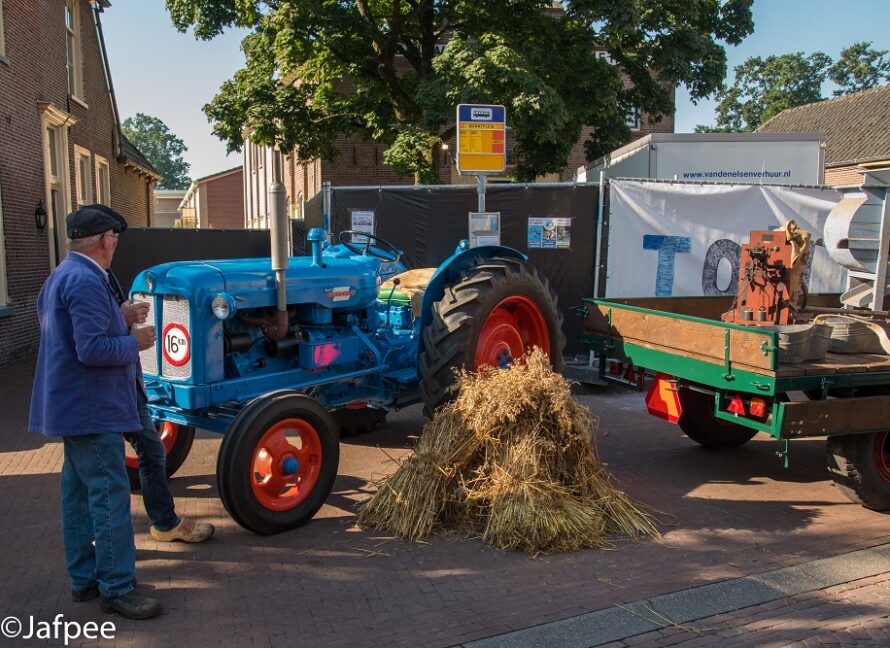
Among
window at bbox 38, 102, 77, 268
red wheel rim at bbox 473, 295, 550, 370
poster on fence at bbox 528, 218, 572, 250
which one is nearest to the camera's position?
red wheel rim at bbox 473, 295, 550, 370

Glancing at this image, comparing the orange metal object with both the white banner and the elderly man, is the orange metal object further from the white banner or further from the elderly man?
the elderly man

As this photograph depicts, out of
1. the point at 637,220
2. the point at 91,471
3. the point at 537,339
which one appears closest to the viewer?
the point at 91,471

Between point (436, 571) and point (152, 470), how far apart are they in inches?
65.0

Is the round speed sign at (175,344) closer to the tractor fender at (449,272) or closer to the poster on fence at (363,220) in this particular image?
the tractor fender at (449,272)

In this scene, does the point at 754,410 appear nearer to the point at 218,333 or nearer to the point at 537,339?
the point at 537,339

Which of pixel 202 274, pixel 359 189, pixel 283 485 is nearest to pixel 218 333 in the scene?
pixel 202 274

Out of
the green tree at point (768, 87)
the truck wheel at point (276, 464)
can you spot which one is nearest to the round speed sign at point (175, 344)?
the truck wheel at point (276, 464)

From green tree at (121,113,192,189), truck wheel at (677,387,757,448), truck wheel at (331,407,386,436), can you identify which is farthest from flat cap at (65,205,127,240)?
green tree at (121,113,192,189)

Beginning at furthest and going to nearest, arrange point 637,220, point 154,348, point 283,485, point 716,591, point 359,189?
point 359,189 < point 637,220 < point 154,348 < point 283,485 < point 716,591

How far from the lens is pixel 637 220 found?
30.5ft

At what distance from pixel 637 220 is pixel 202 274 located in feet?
20.0

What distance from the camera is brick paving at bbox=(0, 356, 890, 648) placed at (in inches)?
138

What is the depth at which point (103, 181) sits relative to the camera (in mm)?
18781

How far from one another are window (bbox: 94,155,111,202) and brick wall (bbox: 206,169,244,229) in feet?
104
